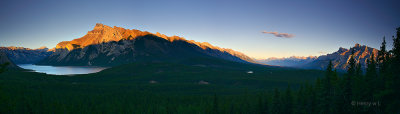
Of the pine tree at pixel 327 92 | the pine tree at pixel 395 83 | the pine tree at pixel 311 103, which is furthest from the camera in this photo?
the pine tree at pixel 311 103

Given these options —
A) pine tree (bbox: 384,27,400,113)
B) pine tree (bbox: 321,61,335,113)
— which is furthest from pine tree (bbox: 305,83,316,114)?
pine tree (bbox: 384,27,400,113)

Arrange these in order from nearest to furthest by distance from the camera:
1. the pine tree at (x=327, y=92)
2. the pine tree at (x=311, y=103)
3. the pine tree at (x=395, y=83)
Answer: the pine tree at (x=395, y=83) < the pine tree at (x=327, y=92) < the pine tree at (x=311, y=103)

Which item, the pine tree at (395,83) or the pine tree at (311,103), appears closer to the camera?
the pine tree at (395,83)

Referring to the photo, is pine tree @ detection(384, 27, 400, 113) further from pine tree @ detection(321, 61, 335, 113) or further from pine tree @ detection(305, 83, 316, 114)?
pine tree @ detection(305, 83, 316, 114)

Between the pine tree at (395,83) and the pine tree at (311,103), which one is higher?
the pine tree at (395,83)

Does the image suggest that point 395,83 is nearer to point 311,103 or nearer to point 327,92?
point 327,92

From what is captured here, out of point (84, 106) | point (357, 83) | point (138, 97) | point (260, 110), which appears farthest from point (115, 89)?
point (357, 83)

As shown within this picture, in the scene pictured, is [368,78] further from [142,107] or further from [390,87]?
[142,107]

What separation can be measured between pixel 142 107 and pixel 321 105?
10035 cm

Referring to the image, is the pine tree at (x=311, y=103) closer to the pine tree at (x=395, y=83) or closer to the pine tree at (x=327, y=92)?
the pine tree at (x=327, y=92)

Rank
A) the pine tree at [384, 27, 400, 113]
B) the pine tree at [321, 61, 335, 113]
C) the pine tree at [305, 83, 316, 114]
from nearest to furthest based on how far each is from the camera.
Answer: the pine tree at [384, 27, 400, 113] < the pine tree at [321, 61, 335, 113] < the pine tree at [305, 83, 316, 114]

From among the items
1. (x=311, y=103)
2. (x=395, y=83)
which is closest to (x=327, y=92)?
(x=311, y=103)

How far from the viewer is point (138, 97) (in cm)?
15950

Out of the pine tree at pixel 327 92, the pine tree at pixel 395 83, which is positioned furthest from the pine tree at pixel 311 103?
the pine tree at pixel 395 83
